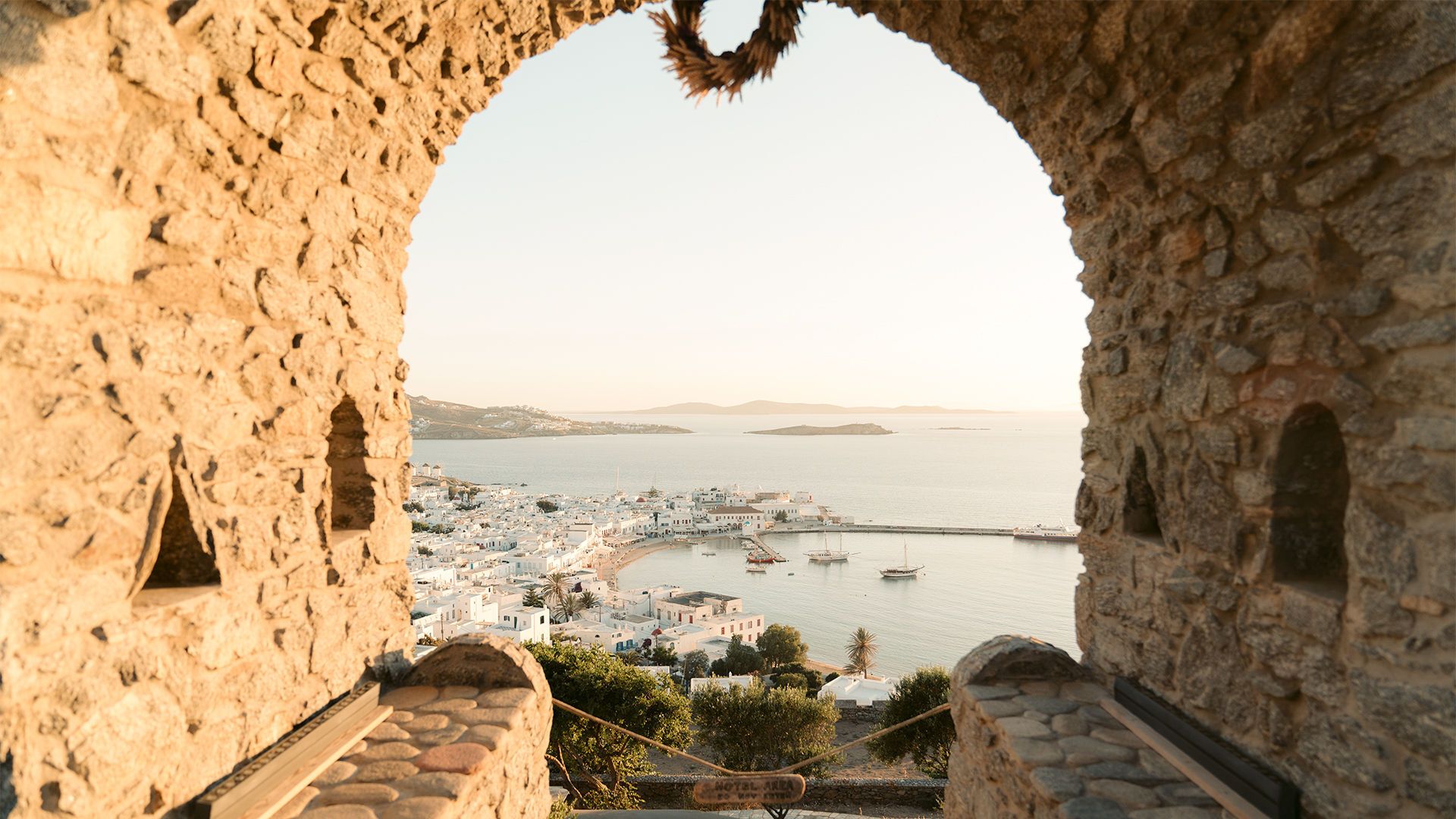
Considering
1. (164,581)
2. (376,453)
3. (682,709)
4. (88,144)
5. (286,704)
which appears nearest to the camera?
(88,144)

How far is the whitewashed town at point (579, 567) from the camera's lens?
27.9 metres

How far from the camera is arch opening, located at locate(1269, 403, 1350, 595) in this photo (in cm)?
236

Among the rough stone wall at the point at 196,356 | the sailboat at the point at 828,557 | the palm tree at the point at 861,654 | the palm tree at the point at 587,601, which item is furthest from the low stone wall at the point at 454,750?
the sailboat at the point at 828,557

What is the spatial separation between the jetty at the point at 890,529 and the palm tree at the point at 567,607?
2119 centimetres

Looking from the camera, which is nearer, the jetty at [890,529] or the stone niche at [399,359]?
the stone niche at [399,359]

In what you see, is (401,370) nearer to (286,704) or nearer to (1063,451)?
(286,704)

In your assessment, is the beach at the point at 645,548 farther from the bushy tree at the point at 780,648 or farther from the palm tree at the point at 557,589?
the bushy tree at the point at 780,648

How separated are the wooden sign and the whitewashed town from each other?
150 centimetres

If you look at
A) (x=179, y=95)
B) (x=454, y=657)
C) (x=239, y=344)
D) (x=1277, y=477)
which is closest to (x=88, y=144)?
(x=179, y=95)

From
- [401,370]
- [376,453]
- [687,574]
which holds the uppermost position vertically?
[401,370]

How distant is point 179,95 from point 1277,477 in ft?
11.5

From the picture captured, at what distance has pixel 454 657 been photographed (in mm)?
3418

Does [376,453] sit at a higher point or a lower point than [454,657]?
higher

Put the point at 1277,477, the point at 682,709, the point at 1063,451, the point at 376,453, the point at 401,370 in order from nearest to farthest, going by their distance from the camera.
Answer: the point at 1277,477
the point at 376,453
the point at 401,370
the point at 682,709
the point at 1063,451
